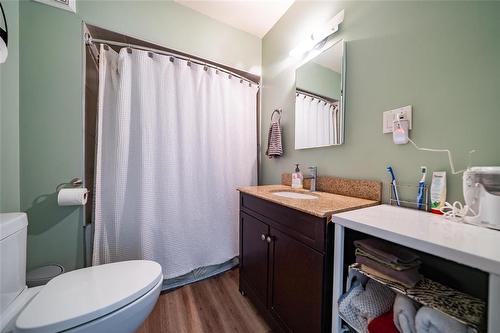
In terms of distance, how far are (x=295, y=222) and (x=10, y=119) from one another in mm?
1685

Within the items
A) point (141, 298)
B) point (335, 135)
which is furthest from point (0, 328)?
point (335, 135)

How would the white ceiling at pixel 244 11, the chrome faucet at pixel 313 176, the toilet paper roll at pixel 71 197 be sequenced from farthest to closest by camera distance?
the white ceiling at pixel 244 11
the chrome faucet at pixel 313 176
the toilet paper roll at pixel 71 197

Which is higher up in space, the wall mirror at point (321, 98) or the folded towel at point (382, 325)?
the wall mirror at point (321, 98)

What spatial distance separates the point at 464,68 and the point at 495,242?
0.65 metres

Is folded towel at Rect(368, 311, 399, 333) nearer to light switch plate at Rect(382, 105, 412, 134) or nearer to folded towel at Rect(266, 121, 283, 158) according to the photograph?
light switch plate at Rect(382, 105, 412, 134)

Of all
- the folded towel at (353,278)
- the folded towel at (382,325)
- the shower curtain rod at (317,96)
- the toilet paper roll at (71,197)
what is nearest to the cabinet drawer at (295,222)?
the folded towel at (353,278)

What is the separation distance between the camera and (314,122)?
1348mm

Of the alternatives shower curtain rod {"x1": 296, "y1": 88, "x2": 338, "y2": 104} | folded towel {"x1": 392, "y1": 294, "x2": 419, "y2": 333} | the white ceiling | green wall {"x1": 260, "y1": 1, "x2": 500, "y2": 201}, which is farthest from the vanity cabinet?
the white ceiling

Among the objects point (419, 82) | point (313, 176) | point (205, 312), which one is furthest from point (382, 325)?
point (205, 312)

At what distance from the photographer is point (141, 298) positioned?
31.4 inches

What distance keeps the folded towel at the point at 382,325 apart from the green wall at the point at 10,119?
73.1 inches

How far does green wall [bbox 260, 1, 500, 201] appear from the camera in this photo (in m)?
0.65

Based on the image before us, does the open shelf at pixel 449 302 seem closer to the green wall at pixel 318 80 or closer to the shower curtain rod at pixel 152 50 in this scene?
the green wall at pixel 318 80

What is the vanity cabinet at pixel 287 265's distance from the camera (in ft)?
2.37
